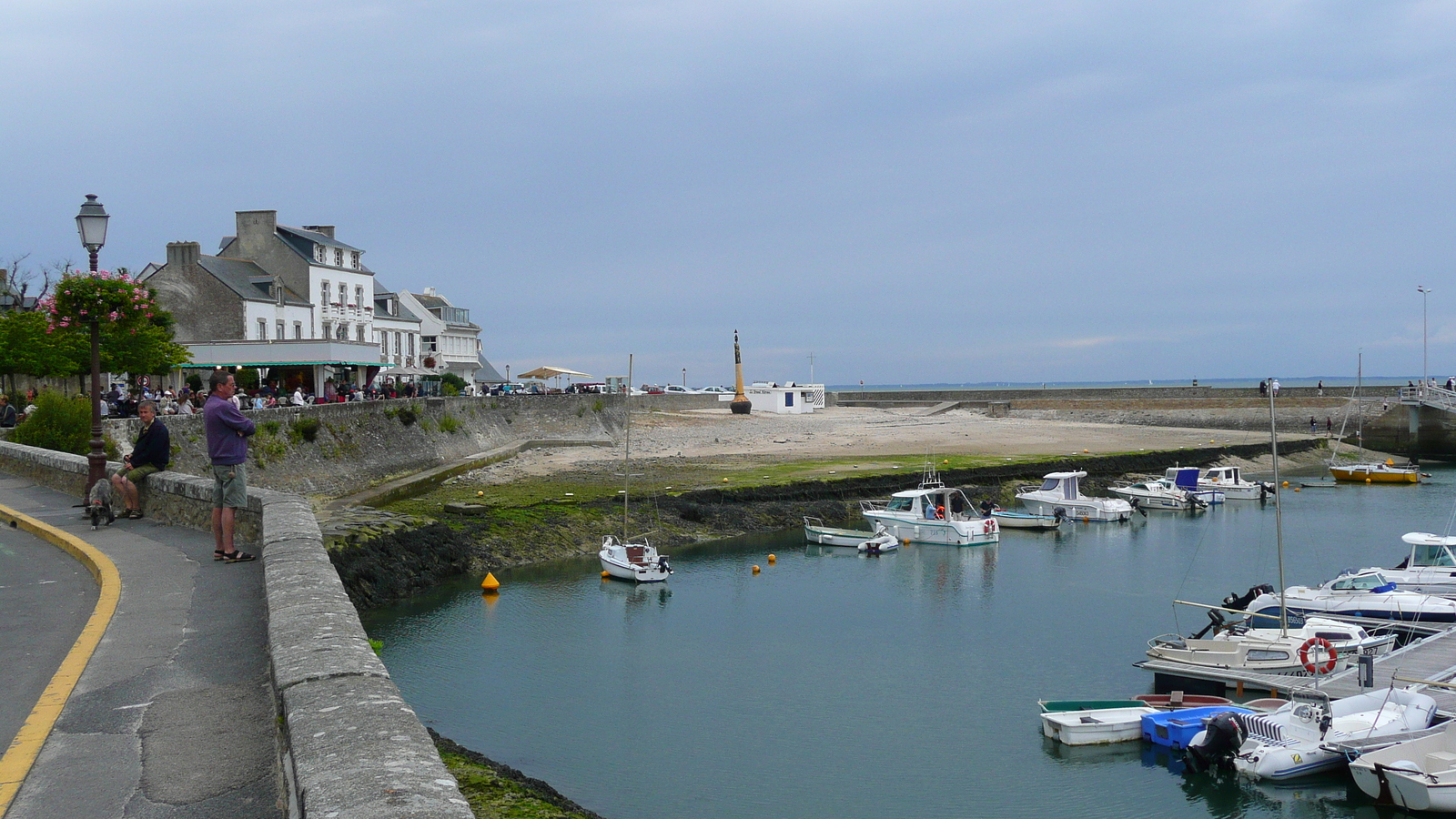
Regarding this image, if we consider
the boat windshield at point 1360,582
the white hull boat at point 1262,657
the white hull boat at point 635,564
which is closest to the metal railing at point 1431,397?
the boat windshield at point 1360,582

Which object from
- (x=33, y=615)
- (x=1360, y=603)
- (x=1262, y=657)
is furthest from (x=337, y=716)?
(x=1360, y=603)

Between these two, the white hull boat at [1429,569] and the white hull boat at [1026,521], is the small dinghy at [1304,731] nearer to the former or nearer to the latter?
the white hull boat at [1429,569]

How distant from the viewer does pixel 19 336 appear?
120 ft

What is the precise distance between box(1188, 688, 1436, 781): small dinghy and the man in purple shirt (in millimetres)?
13870

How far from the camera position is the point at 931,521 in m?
39.7

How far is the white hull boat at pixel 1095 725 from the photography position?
57.5 feet

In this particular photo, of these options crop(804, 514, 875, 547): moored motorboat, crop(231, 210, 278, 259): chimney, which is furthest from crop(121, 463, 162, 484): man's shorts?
crop(231, 210, 278, 259): chimney

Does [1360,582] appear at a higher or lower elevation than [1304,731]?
higher

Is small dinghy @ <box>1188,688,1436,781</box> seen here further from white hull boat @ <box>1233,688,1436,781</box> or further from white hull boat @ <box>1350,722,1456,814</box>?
white hull boat @ <box>1350,722,1456,814</box>

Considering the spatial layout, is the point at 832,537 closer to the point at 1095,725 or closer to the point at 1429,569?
the point at 1429,569

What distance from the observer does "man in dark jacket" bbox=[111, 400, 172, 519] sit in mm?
12727

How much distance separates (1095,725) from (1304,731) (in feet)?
9.83

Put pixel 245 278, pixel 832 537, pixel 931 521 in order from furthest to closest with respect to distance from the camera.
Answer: pixel 245 278, pixel 931 521, pixel 832 537

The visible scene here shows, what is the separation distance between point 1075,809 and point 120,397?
28307mm
